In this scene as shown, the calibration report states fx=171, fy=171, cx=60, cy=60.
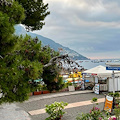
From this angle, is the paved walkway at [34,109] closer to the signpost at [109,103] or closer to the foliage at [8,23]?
the signpost at [109,103]

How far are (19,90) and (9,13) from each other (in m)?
1.26

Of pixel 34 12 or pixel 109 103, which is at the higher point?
pixel 34 12

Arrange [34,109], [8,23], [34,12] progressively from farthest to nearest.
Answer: [34,109], [34,12], [8,23]

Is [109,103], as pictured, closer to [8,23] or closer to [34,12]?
[34,12]

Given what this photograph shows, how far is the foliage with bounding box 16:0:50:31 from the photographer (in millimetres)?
4832

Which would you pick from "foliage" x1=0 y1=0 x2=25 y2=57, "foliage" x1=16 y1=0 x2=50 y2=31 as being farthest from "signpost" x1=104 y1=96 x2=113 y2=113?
"foliage" x1=0 y1=0 x2=25 y2=57

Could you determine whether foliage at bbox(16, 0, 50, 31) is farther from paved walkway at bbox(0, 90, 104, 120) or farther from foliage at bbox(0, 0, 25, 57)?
paved walkway at bbox(0, 90, 104, 120)

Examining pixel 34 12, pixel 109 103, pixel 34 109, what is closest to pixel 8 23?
pixel 34 12

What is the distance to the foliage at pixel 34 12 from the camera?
190 inches

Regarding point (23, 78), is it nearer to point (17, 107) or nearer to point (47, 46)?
point (47, 46)

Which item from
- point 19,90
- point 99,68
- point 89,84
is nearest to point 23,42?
point 19,90

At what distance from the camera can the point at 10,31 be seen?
2391 millimetres

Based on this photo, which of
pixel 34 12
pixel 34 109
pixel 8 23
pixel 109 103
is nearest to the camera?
pixel 8 23

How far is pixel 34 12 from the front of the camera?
501 cm
